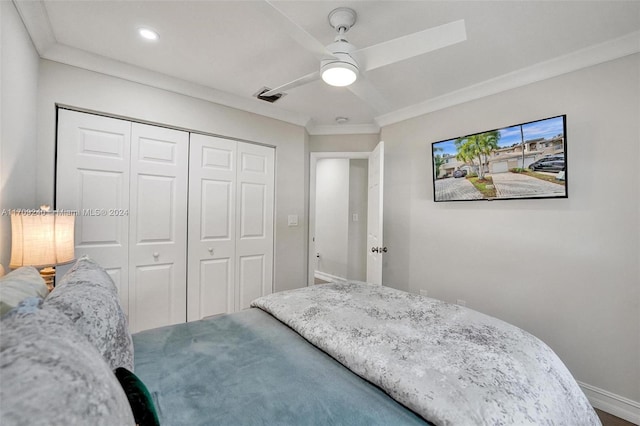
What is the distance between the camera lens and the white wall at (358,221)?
4.61 meters

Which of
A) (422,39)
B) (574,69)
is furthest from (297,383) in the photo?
(574,69)

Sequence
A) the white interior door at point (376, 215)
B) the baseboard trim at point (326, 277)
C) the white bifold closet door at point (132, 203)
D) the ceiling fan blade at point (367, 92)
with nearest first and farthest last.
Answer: the ceiling fan blade at point (367, 92), the white bifold closet door at point (132, 203), the white interior door at point (376, 215), the baseboard trim at point (326, 277)

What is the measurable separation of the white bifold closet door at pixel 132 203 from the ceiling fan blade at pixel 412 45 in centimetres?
194

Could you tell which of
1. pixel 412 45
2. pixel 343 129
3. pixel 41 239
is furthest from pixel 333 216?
pixel 41 239

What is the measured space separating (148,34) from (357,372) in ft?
7.97

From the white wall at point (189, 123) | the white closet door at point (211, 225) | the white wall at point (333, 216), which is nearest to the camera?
the white wall at point (189, 123)

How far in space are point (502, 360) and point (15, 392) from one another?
128cm

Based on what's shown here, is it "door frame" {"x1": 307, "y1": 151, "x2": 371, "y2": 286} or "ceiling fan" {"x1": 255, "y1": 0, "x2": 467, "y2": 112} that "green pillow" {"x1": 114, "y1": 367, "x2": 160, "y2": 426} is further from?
"door frame" {"x1": 307, "y1": 151, "x2": 371, "y2": 286}

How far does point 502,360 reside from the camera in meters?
1.01

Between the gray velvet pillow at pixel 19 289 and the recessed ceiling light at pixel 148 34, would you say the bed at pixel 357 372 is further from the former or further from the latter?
the recessed ceiling light at pixel 148 34

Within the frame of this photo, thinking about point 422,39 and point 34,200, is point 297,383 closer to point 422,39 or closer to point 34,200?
point 422,39

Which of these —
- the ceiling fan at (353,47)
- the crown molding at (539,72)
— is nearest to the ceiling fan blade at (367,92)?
the ceiling fan at (353,47)

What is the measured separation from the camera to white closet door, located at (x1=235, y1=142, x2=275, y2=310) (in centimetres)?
304

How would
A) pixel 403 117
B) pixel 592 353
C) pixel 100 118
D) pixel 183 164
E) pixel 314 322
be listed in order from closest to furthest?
pixel 314 322 < pixel 592 353 < pixel 100 118 < pixel 183 164 < pixel 403 117
